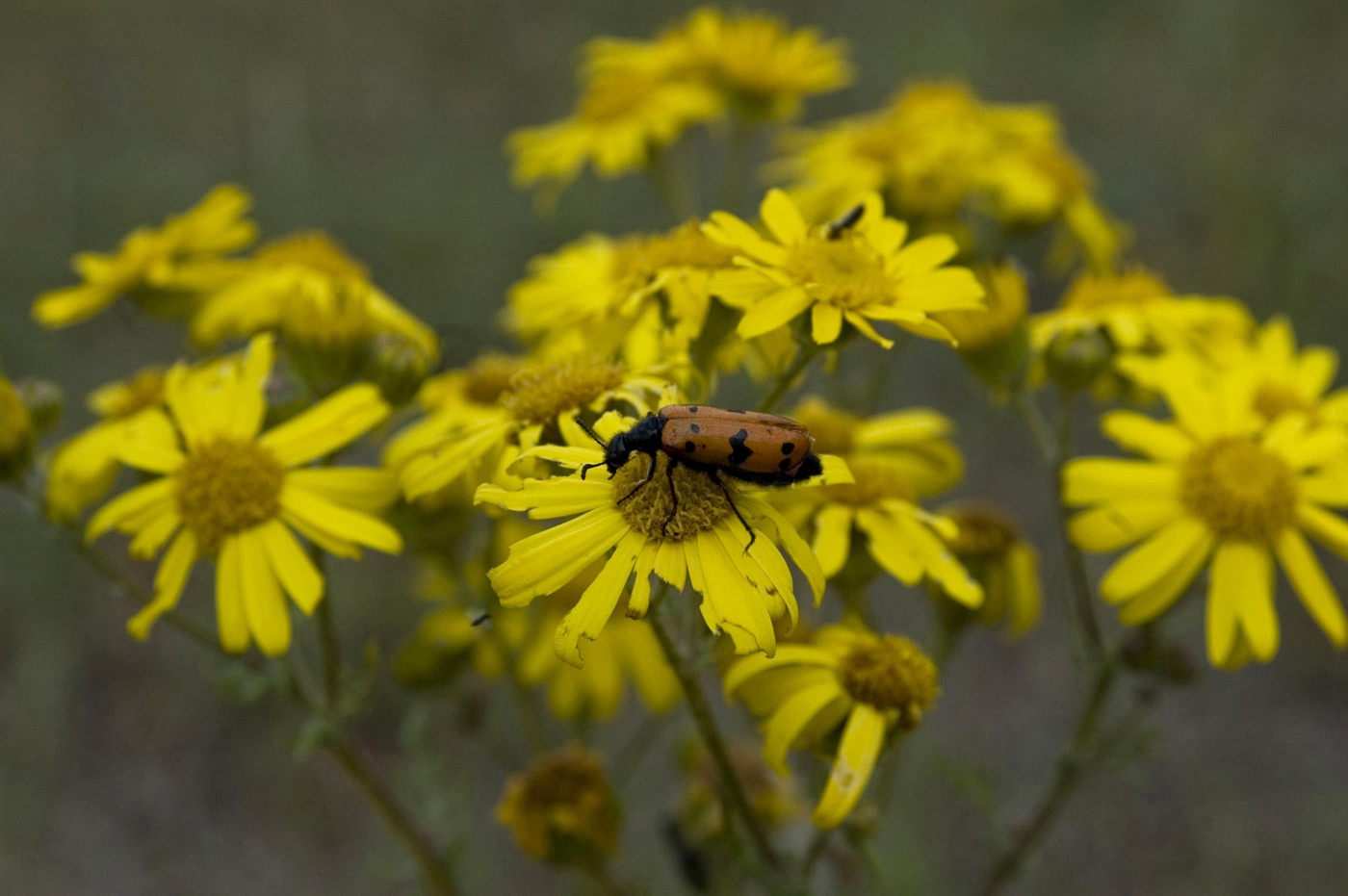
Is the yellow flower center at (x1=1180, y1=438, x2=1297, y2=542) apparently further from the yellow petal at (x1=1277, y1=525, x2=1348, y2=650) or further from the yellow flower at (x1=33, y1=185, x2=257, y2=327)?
the yellow flower at (x1=33, y1=185, x2=257, y2=327)

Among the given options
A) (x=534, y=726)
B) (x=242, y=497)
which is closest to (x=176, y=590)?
(x=242, y=497)

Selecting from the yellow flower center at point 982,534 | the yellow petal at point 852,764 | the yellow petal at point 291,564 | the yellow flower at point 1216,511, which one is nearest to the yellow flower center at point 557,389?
the yellow petal at point 291,564

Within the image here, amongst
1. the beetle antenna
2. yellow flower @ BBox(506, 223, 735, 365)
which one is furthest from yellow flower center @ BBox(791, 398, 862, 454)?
the beetle antenna

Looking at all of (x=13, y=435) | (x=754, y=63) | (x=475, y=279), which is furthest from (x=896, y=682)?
(x=475, y=279)

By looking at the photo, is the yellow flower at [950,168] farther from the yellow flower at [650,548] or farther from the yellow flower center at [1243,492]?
the yellow flower at [650,548]

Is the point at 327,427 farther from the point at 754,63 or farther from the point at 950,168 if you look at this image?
the point at 754,63
